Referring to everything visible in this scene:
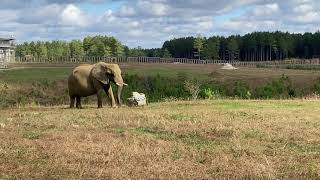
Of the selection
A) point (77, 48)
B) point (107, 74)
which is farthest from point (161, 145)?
point (77, 48)

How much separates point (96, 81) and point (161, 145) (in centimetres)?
1421

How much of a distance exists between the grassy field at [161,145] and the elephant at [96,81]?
5967 mm

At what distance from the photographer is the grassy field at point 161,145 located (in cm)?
1099

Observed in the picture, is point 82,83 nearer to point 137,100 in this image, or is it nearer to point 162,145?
point 137,100

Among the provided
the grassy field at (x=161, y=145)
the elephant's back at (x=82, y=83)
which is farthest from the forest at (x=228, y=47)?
the grassy field at (x=161, y=145)

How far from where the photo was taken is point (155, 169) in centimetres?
1112

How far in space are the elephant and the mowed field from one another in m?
5.65

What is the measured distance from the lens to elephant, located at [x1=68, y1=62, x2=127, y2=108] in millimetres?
27328

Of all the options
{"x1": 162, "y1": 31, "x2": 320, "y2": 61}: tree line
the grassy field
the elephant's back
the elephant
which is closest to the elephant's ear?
the elephant

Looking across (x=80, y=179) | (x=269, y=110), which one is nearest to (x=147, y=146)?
(x=80, y=179)

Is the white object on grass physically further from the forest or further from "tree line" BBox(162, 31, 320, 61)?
"tree line" BBox(162, 31, 320, 61)

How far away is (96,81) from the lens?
2770 cm

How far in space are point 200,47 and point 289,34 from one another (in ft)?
92.8

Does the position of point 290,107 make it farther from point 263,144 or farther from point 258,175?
point 258,175
